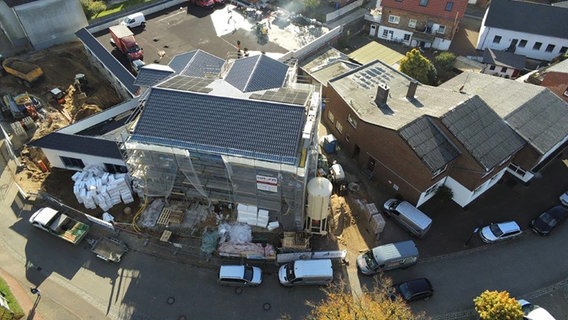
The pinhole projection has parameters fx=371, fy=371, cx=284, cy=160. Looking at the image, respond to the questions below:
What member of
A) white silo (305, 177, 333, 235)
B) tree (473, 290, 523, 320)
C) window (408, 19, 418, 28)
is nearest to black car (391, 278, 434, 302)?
tree (473, 290, 523, 320)

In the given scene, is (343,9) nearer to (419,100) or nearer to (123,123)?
(419,100)

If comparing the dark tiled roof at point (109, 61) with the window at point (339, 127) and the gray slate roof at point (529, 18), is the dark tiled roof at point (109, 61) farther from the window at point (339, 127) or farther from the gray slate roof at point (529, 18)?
the gray slate roof at point (529, 18)

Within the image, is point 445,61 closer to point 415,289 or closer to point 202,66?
point 202,66

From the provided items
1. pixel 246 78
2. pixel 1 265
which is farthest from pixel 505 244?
pixel 1 265

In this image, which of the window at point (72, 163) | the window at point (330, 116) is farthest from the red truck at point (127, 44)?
the window at point (330, 116)

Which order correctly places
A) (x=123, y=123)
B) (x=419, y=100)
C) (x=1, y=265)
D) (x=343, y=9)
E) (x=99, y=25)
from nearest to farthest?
(x=1, y=265), (x=419, y=100), (x=123, y=123), (x=99, y=25), (x=343, y=9)

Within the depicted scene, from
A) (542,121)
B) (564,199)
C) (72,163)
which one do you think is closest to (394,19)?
(542,121)
